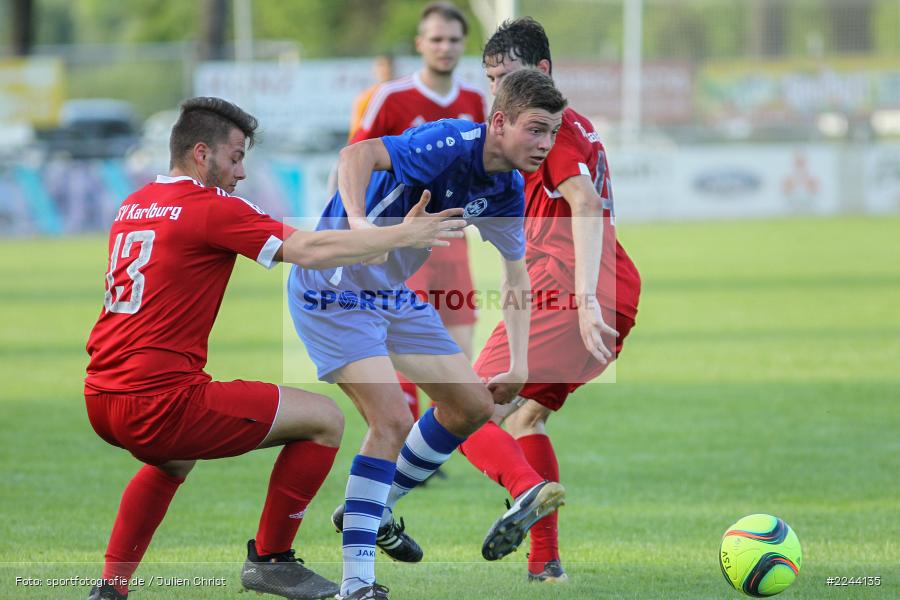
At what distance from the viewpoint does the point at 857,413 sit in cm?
843

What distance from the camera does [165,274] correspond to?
423cm

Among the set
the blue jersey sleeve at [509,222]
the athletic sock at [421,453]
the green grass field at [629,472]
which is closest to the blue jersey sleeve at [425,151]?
the blue jersey sleeve at [509,222]

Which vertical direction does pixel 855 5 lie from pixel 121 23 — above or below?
below

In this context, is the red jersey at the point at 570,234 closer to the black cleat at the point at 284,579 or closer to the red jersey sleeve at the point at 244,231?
the red jersey sleeve at the point at 244,231

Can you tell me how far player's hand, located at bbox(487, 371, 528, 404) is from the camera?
5.04 metres

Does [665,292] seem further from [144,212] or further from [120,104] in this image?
[120,104]

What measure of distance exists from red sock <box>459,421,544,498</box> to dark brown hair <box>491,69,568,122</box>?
1.37 metres

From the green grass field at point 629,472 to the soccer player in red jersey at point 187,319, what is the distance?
0.67 meters

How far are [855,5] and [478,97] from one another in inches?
1169

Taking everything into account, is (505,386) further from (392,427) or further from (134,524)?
(134,524)

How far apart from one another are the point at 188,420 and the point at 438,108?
3.73m

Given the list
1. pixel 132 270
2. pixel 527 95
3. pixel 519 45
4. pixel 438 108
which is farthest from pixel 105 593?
pixel 438 108

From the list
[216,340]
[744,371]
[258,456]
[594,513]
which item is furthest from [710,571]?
[216,340]

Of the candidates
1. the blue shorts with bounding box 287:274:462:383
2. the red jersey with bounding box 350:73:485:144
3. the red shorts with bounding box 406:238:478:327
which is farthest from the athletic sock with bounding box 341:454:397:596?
the red jersey with bounding box 350:73:485:144
